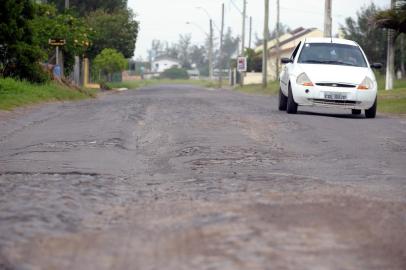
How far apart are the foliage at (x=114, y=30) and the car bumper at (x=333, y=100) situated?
35682mm

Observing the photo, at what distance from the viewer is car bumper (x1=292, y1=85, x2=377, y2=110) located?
48.2ft

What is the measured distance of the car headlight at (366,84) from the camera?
1479 centimetres

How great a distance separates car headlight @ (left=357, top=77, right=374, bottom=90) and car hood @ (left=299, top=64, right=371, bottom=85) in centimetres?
7

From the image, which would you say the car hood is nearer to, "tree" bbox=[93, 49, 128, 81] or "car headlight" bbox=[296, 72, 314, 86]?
"car headlight" bbox=[296, 72, 314, 86]

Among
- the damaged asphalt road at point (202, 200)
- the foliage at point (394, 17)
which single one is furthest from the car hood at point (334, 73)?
the foliage at point (394, 17)

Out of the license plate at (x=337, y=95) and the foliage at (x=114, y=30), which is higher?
the foliage at (x=114, y=30)

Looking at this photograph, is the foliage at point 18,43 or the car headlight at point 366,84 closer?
the car headlight at point 366,84

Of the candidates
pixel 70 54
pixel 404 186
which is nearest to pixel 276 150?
pixel 404 186

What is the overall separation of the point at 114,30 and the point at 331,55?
37.6 meters

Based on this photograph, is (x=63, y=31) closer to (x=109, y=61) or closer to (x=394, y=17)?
(x=394, y=17)

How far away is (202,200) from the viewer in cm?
534

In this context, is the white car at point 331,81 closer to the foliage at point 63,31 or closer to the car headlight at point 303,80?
the car headlight at point 303,80

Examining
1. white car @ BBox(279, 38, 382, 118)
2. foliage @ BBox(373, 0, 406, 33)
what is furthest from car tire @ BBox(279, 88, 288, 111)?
foliage @ BBox(373, 0, 406, 33)

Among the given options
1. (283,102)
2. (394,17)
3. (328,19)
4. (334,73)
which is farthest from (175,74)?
(334,73)
